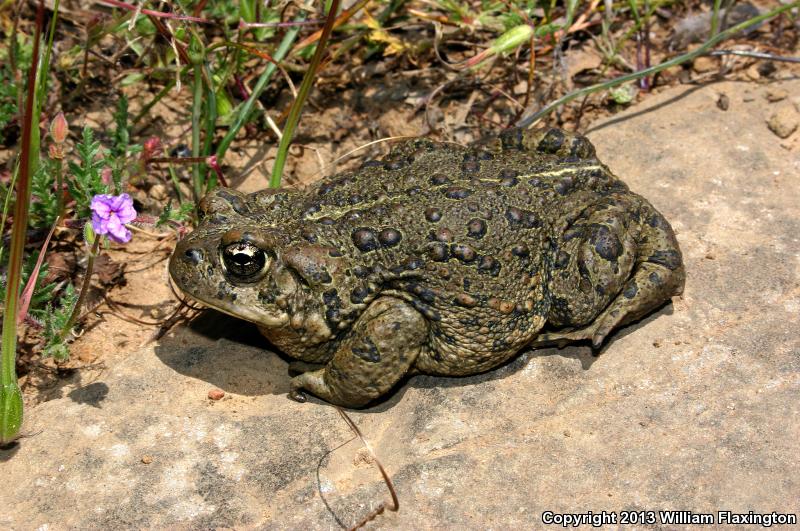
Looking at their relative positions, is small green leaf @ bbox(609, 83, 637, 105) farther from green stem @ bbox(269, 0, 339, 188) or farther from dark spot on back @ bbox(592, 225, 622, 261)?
green stem @ bbox(269, 0, 339, 188)

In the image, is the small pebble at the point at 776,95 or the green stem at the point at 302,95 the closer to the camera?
the green stem at the point at 302,95

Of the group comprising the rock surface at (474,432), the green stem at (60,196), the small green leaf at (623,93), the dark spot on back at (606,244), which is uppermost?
the green stem at (60,196)

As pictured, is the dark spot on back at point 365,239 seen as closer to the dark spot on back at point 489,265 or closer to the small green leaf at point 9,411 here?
the dark spot on back at point 489,265

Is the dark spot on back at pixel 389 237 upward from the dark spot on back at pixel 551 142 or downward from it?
upward

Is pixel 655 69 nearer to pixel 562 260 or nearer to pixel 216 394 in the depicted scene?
pixel 562 260

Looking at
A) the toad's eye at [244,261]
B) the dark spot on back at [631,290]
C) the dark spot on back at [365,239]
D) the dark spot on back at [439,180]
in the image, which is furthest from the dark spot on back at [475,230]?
the toad's eye at [244,261]

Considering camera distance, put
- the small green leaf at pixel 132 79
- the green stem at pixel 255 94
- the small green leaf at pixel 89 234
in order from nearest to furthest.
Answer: the small green leaf at pixel 89 234 → the green stem at pixel 255 94 → the small green leaf at pixel 132 79
